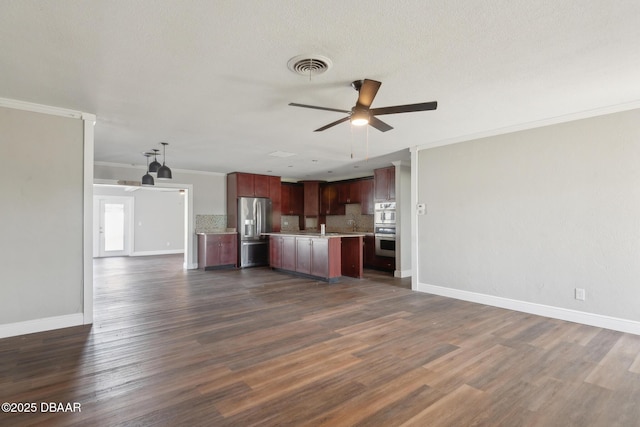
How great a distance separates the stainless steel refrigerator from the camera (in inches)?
321

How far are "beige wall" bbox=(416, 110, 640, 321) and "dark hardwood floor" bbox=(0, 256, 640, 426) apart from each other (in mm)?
471

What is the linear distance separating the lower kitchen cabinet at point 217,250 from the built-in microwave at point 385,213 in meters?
3.55

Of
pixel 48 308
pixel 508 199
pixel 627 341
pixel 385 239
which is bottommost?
pixel 627 341

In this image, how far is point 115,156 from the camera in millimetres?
6184

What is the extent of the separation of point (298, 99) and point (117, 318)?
340 cm

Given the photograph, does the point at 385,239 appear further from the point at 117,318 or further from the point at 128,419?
the point at 128,419


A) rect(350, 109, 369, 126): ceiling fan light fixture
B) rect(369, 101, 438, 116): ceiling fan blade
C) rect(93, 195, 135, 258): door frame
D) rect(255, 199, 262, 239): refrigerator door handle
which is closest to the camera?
rect(369, 101, 438, 116): ceiling fan blade

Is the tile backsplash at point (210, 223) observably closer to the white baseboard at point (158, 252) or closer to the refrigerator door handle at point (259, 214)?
the refrigerator door handle at point (259, 214)

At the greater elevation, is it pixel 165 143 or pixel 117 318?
pixel 165 143

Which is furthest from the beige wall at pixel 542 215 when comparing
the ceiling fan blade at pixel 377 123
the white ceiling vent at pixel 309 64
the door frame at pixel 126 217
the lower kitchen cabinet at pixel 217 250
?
the door frame at pixel 126 217

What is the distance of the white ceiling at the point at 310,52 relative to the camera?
74.9 inches

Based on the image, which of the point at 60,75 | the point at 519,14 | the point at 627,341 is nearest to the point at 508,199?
the point at 627,341

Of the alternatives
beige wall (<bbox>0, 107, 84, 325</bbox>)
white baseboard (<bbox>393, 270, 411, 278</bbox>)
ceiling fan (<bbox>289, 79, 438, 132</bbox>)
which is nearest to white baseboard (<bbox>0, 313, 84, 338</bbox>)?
beige wall (<bbox>0, 107, 84, 325</bbox>)

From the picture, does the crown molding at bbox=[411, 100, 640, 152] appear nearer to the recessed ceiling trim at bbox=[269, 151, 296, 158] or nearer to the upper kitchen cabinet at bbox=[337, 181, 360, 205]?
the recessed ceiling trim at bbox=[269, 151, 296, 158]
